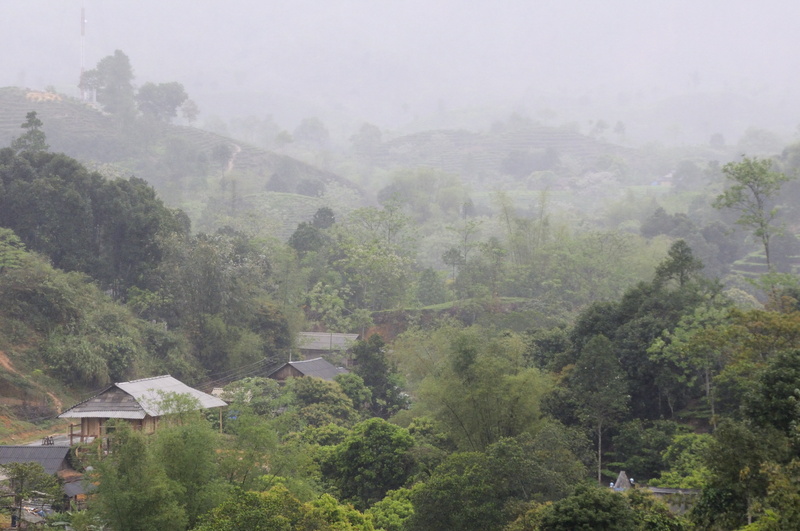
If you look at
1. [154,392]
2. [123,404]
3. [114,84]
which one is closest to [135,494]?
[123,404]

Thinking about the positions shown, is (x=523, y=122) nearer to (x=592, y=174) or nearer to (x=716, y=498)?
(x=592, y=174)

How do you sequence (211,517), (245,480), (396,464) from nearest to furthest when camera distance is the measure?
(211,517) < (245,480) < (396,464)

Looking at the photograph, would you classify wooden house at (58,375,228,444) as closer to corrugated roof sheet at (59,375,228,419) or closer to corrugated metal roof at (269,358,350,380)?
corrugated roof sheet at (59,375,228,419)

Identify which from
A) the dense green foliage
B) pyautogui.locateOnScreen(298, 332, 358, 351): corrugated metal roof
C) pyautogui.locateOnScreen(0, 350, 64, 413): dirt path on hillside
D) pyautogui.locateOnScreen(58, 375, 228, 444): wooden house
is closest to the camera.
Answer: the dense green foliage

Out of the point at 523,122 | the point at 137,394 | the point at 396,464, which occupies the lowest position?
the point at 396,464

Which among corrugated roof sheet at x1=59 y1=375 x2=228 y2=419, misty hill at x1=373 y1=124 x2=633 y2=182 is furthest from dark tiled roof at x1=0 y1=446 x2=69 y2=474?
misty hill at x1=373 y1=124 x2=633 y2=182

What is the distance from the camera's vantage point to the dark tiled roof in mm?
22605

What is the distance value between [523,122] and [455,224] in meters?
62.0

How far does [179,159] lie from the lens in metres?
83.7

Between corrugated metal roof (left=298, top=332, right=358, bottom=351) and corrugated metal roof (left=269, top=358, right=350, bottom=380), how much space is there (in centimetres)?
473

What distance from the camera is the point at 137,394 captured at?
84.3 ft

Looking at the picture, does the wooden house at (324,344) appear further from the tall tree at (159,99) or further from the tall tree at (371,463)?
the tall tree at (159,99)

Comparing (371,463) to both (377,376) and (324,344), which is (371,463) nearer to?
(377,376)

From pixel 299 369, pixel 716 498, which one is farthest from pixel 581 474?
pixel 299 369
